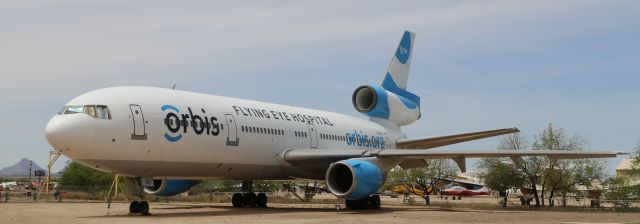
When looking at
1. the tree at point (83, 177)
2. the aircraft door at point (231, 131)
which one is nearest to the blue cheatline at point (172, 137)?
the aircraft door at point (231, 131)

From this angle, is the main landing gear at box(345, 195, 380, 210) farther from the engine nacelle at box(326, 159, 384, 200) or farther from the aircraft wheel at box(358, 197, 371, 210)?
the engine nacelle at box(326, 159, 384, 200)

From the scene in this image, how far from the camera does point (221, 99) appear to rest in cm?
2258

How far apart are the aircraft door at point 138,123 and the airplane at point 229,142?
1.0 inches

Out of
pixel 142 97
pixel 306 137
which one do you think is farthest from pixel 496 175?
pixel 142 97

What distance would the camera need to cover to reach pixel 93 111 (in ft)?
59.7

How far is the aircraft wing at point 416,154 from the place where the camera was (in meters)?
21.3

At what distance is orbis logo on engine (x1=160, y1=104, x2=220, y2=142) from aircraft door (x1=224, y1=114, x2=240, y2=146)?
53 cm

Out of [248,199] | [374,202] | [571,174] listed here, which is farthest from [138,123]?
[571,174]

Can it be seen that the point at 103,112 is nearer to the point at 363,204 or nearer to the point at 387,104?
the point at 363,204

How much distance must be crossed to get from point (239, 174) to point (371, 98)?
30.1 ft

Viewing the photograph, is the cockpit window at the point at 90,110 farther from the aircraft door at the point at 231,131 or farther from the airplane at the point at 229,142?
the aircraft door at the point at 231,131

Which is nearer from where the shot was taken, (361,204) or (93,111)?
(93,111)

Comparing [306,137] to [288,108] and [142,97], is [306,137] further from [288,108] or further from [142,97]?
[142,97]

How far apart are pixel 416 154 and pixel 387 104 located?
8.62 meters
